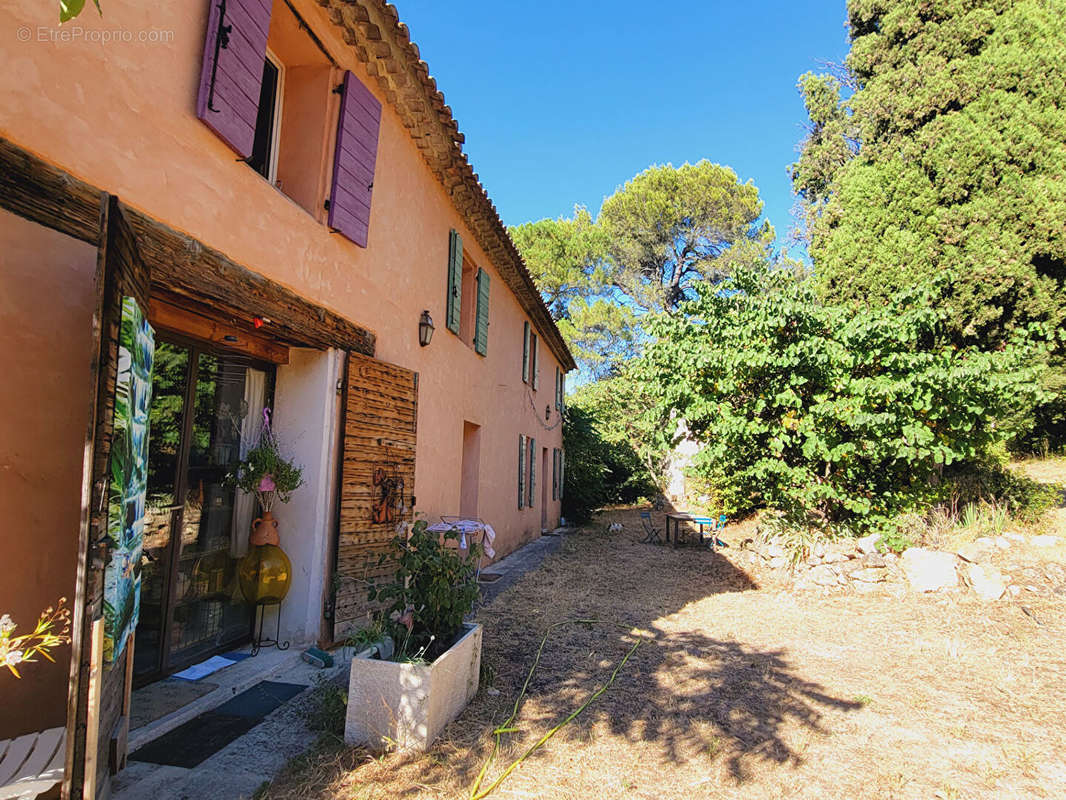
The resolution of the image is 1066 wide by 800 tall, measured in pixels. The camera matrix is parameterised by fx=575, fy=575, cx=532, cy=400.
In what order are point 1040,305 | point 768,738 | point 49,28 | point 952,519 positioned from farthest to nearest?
1. point 1040,305
2. point 952,519
3. point 768,738
4. point 49,28

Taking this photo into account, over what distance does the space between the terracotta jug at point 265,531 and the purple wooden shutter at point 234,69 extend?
239 centimetres

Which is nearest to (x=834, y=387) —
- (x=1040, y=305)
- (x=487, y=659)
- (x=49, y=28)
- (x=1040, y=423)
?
(x=1040, y=305)

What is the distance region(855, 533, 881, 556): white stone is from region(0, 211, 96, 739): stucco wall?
25.0 ft

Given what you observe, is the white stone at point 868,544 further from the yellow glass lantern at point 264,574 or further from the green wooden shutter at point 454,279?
the yellow glass lantern at point 264,574

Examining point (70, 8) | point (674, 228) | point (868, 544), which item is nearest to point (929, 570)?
point (868, 544)

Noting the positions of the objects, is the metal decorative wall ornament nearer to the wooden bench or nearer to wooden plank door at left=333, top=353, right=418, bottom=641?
the wooden bench

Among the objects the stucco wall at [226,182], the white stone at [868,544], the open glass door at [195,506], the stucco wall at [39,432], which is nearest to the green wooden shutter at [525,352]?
the stucco wall at [226,182]

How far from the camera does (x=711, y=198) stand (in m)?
19.8

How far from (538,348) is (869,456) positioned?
716 cm

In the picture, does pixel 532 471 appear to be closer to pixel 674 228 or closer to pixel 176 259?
pixel 176 259

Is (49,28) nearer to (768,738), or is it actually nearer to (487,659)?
(487,659)

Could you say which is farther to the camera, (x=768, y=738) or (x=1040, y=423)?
(x=1040, y=423)

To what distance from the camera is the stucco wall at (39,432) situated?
2.49m

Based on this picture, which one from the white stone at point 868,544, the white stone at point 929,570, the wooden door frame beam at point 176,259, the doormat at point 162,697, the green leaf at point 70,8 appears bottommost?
the doormat at point 162,697
